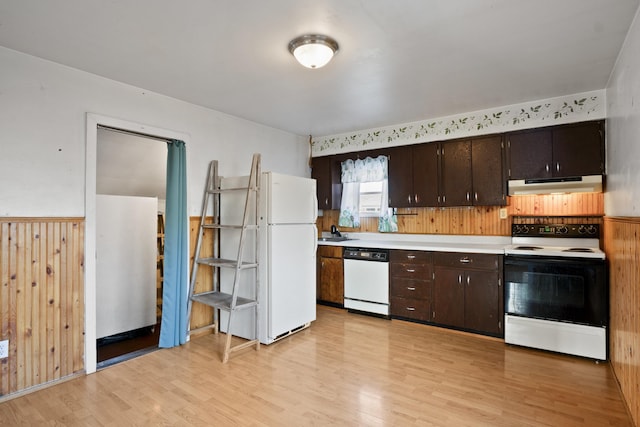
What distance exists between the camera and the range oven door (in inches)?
114

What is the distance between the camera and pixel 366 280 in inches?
166

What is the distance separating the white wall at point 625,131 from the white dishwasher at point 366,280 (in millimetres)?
2199

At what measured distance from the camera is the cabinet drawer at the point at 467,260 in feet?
11.2

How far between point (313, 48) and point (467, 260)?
2588mm

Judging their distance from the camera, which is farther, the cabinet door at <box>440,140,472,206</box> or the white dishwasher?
the white dishwasher

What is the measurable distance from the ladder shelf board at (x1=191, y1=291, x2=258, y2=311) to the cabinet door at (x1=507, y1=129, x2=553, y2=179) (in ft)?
9.81

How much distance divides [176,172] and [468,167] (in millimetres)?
3129

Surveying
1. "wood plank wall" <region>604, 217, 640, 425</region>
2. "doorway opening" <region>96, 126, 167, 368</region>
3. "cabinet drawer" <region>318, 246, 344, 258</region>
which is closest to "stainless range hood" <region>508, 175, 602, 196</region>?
"wood plank wall" <region>604, 217, 640, 425</region>

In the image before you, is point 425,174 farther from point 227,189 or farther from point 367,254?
point 227,189

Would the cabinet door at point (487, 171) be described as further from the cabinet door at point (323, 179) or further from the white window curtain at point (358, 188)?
the cabinet door at point (323, 179)

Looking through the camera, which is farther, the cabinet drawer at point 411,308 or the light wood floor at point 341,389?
the cabinet drawer at point 411,308

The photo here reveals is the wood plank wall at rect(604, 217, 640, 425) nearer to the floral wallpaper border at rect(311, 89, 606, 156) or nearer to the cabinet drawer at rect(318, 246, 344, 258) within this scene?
the floral wallpaper border at rect(311, 89, 606, 156)

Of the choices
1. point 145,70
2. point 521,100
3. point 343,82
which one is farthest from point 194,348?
point 521,100

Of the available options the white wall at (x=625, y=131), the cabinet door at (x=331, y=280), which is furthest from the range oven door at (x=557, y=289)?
the cabinet door at (x=331, y=280)
